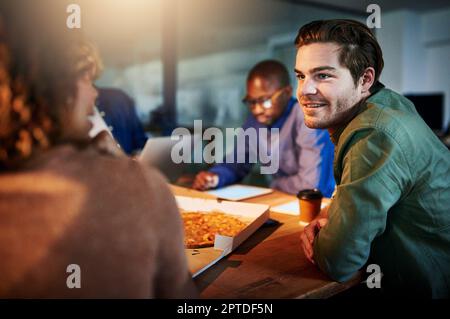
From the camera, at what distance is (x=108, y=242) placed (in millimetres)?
809

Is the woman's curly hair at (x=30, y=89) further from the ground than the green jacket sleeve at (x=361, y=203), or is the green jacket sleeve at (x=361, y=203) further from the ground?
the woman's curly hair at (x=30, y=89)

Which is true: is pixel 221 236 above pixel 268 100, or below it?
below

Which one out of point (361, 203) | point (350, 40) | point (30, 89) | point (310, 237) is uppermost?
point (350, 40)

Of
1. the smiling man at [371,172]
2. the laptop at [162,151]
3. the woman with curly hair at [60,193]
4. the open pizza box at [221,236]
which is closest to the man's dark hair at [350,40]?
the smiling man at [371,172]

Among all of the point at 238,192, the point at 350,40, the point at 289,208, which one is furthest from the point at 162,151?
the point at 350,40

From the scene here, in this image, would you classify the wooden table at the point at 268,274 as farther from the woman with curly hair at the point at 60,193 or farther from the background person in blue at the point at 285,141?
Result: the background person in blue at the point at 285,141

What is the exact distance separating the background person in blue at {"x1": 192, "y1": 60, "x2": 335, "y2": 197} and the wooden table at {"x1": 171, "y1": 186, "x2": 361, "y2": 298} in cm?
107

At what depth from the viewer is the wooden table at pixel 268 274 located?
1110mm

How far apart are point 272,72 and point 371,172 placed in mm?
1720

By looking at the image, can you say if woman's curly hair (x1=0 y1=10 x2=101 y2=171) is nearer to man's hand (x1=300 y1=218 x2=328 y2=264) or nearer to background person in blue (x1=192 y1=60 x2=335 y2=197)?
man's hand (x1=300 y1=218 x2=328 y2=264)

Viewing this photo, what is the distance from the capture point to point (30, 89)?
770 millimetres

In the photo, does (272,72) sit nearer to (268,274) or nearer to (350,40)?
(350,40)

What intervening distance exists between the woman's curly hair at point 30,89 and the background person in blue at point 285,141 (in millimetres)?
1713

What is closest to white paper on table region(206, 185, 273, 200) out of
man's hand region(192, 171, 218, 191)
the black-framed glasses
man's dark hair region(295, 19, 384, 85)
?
man's hand region(192, 171, 218, 191)
